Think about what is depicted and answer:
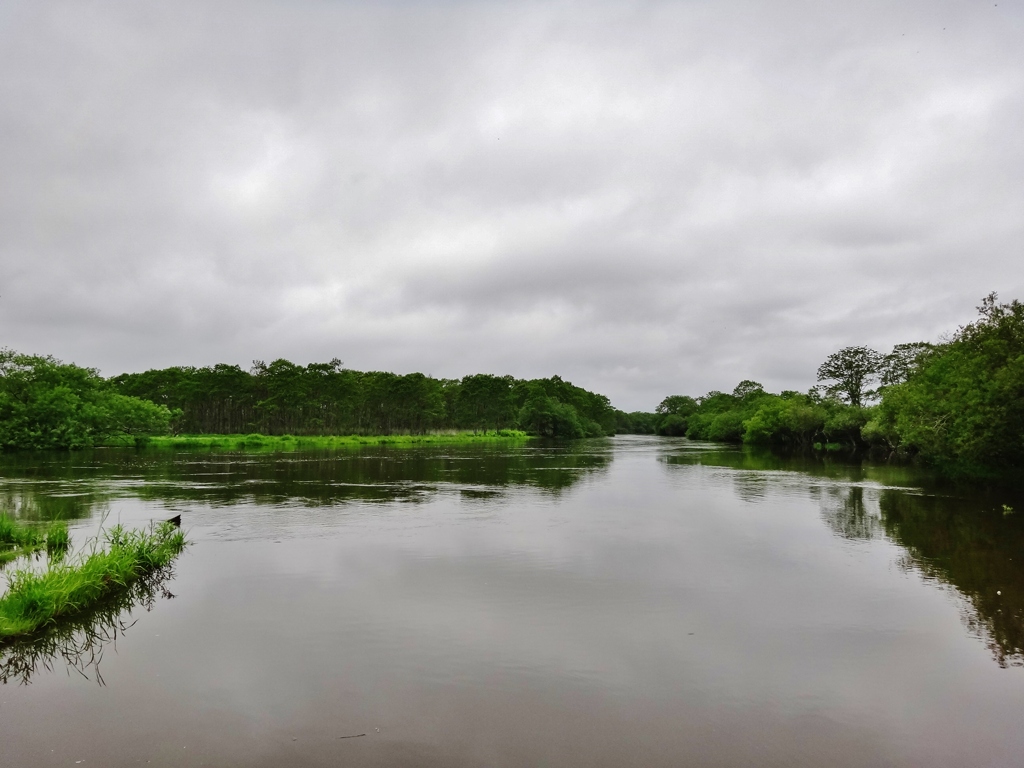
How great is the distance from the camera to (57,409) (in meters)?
49.2

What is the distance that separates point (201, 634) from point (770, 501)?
74.2ft

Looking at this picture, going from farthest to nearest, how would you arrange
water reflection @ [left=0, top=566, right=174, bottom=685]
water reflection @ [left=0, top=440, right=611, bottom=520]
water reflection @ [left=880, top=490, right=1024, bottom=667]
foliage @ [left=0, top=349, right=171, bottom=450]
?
foliage @ [left=0, top=349, right=171, bottom=450] → water reflection @ [left=0, top=440, right=611, bottom=520] → water reflection @ [left=880, top=490, right=1024, bottom=667] → water reflection @ [left=0, top=566, right=174, bottom=685]

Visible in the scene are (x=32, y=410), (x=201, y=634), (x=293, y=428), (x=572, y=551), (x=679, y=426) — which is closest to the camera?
(x=201, y=634)

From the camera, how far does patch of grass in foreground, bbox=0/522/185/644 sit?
29.8 ft

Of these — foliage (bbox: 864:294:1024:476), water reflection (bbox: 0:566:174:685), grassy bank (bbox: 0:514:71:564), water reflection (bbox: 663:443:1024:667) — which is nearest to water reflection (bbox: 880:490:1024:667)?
water reflection (bbox: 663:443:1024:667)

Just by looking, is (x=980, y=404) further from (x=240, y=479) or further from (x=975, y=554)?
(x=240, y=479)

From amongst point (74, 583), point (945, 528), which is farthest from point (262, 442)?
point (945, 528)

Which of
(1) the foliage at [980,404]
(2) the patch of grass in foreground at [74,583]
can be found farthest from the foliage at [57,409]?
(1) the foliage at [980,404]

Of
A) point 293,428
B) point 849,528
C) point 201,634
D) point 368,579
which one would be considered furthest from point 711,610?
point 293,428

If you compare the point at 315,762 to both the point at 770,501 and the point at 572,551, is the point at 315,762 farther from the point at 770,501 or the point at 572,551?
the point at 770,501

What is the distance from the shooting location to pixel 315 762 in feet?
19.2

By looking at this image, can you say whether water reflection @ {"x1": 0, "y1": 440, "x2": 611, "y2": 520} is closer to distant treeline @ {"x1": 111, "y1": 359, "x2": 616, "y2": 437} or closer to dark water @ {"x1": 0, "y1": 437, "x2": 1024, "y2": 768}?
dark water @ {"x1": 0, "y1": 437, "x2": 1024, "y2": 768}

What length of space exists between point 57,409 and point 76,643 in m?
50.7

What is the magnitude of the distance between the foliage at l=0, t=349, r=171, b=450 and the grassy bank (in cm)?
4158
